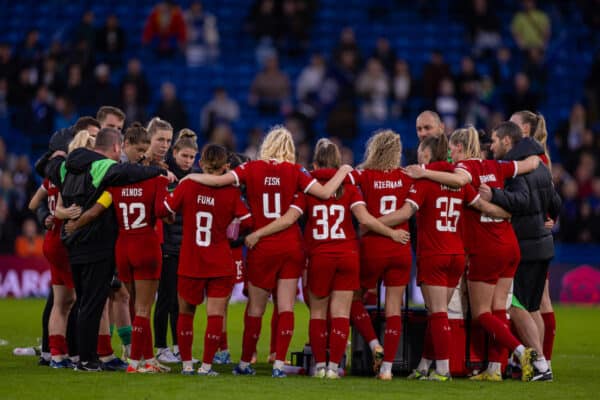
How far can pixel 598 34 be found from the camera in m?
24.9

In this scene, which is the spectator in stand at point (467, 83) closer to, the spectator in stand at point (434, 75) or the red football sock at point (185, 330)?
the spectator in stand at point (434, 75)

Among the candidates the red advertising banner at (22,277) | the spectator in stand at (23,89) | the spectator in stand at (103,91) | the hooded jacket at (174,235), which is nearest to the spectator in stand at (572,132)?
the spectator in stand at (103,91)

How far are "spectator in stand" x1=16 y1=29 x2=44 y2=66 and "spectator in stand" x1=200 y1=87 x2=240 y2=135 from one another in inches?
142

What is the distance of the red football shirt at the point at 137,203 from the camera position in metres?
10.1

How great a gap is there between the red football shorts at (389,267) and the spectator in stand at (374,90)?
516 inches

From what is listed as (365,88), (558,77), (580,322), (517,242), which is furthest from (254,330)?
(558,77)

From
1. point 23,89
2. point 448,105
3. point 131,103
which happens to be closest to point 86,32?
point 23,89

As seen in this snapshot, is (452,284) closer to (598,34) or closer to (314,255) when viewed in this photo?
(314,255)

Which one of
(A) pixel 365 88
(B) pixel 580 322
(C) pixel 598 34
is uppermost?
(C) pixel 598 34

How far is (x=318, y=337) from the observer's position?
10000 mm

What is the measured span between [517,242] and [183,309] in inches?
122

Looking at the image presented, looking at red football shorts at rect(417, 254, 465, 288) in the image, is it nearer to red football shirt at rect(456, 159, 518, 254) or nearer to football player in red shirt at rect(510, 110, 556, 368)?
red football shirt at rect(456, 159, 518, 254)

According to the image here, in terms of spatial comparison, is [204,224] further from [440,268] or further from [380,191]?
[440,268]

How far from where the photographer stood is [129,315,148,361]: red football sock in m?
9.99
